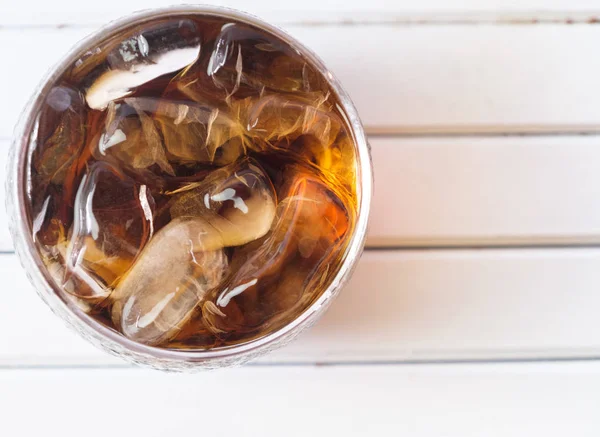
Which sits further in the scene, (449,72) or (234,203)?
(449,72)

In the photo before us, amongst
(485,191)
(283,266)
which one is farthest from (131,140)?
(485,191)

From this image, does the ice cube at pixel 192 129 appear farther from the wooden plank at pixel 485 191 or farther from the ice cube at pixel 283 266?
the wooden plank at pixel 485 191

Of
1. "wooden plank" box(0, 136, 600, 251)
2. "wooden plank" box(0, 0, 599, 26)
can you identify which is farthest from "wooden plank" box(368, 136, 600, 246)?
"wooden plank" box(0, 0, 599, 26)

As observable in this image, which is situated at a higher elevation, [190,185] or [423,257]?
[423,257]

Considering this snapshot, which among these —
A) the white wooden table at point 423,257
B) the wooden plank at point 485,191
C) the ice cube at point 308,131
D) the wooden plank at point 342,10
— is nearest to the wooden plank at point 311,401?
the white wooden table at point 423,257

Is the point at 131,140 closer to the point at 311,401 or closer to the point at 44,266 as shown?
the point at 44,266

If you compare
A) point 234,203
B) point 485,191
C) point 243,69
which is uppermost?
point 485,191

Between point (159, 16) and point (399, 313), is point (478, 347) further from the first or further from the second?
point (159, 16)

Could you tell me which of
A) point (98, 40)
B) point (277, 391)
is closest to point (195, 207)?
point (98, 40)
